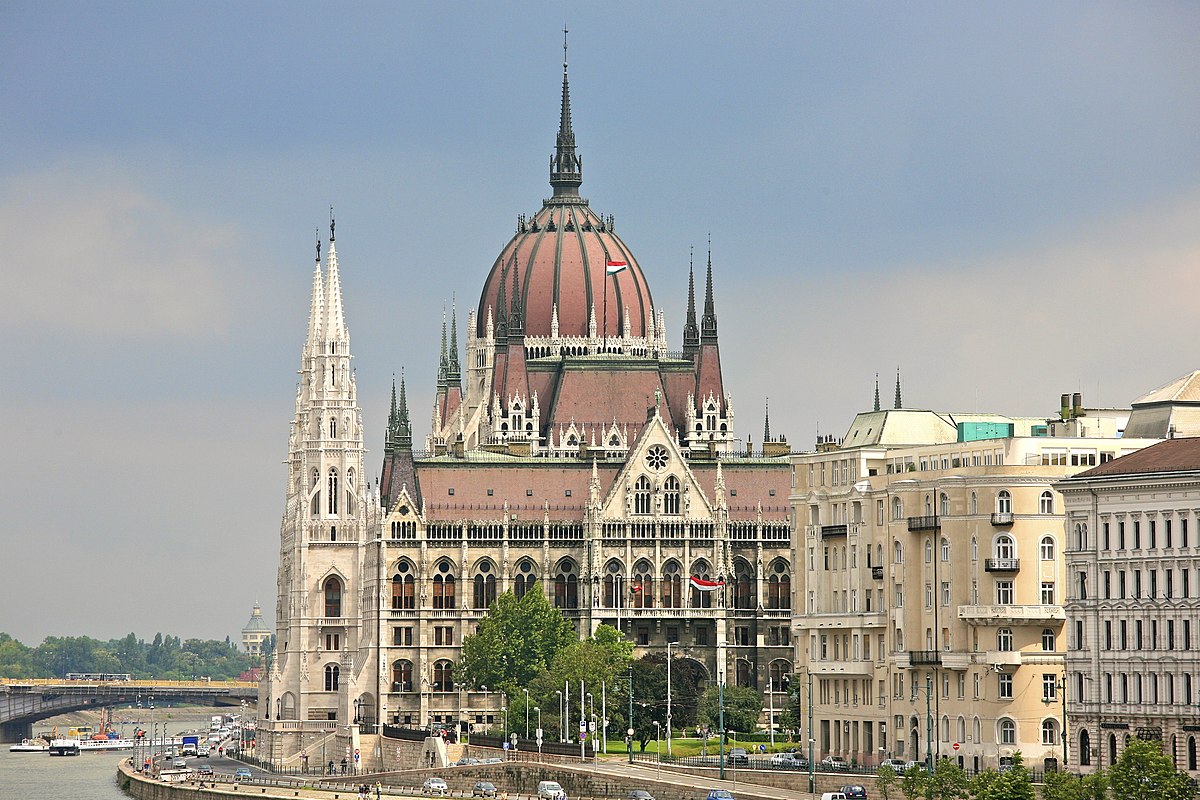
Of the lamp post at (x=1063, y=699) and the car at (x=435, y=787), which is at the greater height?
the lamp post at (x=1063, y=699)

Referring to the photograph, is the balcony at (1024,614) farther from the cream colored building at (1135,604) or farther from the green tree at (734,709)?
the green tree at (734,709)

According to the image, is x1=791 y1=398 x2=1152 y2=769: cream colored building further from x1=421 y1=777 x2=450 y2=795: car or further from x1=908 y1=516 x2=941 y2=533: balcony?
x1=421 y1=777 x2=450 y2=795: car

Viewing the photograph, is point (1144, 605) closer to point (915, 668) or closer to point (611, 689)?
point (915, 668)

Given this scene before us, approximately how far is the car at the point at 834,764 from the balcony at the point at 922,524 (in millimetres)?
11417

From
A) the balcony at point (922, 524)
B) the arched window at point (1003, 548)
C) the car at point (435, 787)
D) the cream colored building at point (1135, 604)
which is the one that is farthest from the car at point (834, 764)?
the car at point (435, 787)

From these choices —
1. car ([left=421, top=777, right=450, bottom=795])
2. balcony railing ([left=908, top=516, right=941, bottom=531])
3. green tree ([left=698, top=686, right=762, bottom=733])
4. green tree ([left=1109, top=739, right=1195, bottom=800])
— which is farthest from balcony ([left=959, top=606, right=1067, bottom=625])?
green tree ([left=698, top=686, right=762, bottom=733])

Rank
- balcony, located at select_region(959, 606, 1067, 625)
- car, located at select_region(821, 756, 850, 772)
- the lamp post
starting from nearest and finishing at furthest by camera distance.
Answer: the lamp post → balcony, located at select_region(959, 606, 1067, 625) → car, located at select_region(821, 756, 850, 772)

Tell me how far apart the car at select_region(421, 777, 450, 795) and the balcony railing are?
29.7 meters

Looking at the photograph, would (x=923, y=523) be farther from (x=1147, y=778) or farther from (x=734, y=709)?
(x=734, y=709)

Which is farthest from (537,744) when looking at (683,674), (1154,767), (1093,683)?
(1154,767)

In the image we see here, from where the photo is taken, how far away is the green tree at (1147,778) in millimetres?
119438

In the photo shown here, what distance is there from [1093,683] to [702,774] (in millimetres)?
22506

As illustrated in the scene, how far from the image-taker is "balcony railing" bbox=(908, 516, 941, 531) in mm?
147875

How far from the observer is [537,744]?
169875 millimetres
